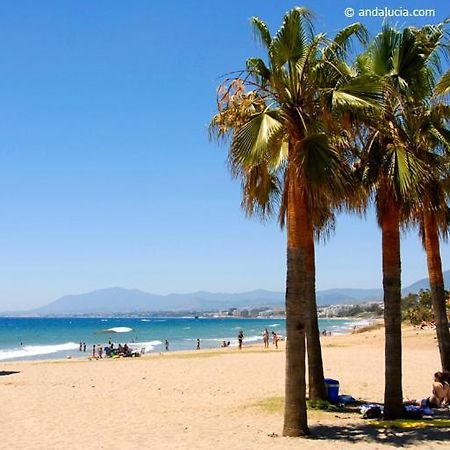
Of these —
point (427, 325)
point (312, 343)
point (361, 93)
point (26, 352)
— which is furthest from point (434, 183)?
point (26, 352)

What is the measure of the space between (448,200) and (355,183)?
4678 millimetres

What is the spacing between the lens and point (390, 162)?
1171cm

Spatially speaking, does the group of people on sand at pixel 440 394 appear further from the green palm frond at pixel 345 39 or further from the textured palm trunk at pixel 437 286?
the green palm frond at pixel 345 39

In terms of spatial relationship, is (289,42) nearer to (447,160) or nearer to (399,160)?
(399,160)

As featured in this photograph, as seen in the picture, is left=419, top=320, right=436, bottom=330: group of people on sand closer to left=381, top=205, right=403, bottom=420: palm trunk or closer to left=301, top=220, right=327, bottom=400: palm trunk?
left=301, top=220, right=327, bottom=400: palm trunk

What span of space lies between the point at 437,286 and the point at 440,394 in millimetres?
2652

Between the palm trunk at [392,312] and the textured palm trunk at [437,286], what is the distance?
291 centimetres

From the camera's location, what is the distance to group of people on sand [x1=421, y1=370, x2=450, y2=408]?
14352mm

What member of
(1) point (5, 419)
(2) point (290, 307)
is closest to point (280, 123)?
(2) point (290, 307)

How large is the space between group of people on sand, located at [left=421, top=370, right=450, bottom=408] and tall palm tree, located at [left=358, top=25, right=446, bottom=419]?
2.48m

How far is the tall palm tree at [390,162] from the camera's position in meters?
12.0

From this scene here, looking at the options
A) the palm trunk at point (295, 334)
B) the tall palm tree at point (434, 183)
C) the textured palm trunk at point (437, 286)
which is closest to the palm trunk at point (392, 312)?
the tall palm tree at point (434, 183)

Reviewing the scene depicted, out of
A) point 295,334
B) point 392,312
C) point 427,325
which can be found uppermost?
point 392,312

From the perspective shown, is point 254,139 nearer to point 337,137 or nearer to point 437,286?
point 337,137
